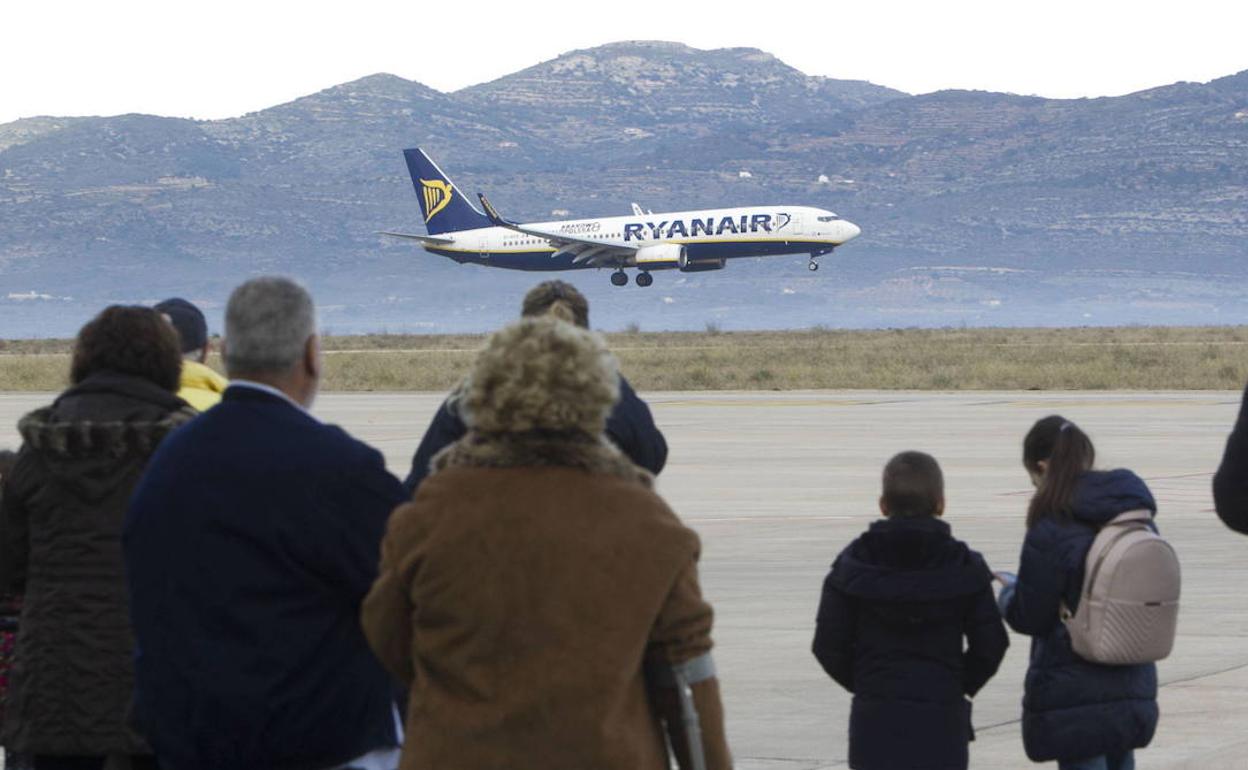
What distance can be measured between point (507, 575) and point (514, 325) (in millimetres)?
521

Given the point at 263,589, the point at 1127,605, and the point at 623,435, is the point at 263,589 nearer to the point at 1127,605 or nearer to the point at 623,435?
the point at 1127,605

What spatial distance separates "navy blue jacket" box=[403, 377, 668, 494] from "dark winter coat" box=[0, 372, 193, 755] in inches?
70.8

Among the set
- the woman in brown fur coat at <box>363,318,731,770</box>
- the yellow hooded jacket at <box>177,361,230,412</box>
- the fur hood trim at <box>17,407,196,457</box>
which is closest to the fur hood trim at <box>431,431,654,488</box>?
the woman in brown fur coat at <box>363,318,731,770</box>

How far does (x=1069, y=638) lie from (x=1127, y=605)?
22 centimetres

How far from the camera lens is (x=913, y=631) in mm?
6473

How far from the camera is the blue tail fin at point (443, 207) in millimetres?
106500

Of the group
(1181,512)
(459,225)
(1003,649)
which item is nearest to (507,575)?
(1003,649)

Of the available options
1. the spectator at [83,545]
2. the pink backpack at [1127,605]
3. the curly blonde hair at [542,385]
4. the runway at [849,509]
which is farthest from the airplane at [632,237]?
the curly blonde hair at [542,385]

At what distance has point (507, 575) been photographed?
432 centimetres

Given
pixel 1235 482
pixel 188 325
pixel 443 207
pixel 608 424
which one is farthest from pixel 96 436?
pixel 443 207

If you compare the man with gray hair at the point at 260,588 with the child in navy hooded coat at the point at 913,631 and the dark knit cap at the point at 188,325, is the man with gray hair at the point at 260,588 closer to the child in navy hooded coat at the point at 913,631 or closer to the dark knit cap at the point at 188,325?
the child in navy hooded coat at the point at 913,631

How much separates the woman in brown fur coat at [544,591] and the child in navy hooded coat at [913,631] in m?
2.06

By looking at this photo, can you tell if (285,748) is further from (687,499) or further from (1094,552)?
(687,499)

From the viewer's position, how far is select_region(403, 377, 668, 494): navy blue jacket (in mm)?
7543
